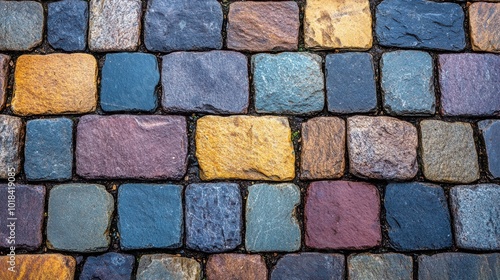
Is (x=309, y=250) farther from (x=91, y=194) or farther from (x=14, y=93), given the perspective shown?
(x=14, y=93)

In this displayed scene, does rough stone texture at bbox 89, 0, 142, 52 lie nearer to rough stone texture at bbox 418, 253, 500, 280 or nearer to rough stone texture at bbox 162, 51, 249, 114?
rough stone texture at bbox 162, 51, 249, 114

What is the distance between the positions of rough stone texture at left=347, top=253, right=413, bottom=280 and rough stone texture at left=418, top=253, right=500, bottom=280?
0.06 metres

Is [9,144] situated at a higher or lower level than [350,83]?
lower

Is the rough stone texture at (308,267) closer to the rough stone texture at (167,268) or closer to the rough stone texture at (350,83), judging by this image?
the rough stone texture at (167,268)

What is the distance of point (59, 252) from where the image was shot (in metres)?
1.89

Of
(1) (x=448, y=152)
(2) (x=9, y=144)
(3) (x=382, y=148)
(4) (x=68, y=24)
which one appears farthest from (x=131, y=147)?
(1) (x=448, y=152)

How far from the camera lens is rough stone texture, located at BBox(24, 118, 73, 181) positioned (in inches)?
76.0

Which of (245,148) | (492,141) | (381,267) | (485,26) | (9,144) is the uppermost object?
(485,26)

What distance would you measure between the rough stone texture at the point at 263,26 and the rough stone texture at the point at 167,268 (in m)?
0.99

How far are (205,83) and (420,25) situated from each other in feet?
3.47

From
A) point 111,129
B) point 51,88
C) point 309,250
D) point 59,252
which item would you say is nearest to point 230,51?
point 111,129

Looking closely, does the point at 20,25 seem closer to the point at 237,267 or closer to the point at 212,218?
the point at 212,218

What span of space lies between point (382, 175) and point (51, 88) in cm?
154

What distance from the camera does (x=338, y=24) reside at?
2.08 metres
